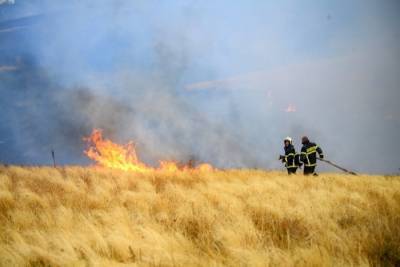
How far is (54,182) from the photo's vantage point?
10.0m

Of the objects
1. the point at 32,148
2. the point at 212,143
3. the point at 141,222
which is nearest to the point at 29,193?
the point at 141,222

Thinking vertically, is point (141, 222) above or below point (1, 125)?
below

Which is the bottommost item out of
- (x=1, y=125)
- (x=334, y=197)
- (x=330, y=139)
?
(x=330, y=139)

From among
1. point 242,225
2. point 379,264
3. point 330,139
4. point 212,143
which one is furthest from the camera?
point 330,139

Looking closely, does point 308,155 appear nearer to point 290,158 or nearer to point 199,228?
point 290,158

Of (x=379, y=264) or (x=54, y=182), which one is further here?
(x=54, y=182)

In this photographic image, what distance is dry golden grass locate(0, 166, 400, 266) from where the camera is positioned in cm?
409

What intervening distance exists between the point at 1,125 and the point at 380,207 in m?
60.8

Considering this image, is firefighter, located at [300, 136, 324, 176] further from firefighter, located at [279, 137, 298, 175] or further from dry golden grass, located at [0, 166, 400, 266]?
dry golden grass, located at [0, 166, 400, 266]

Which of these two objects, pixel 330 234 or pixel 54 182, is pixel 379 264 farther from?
pixel 54 182

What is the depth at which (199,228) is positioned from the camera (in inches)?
209

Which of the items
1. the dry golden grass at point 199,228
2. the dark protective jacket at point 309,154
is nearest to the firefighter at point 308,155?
the dark protective jacket at point 309,154

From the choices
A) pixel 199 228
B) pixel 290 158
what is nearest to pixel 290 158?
pixel 290 158

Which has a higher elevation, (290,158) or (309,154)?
(309,154)
